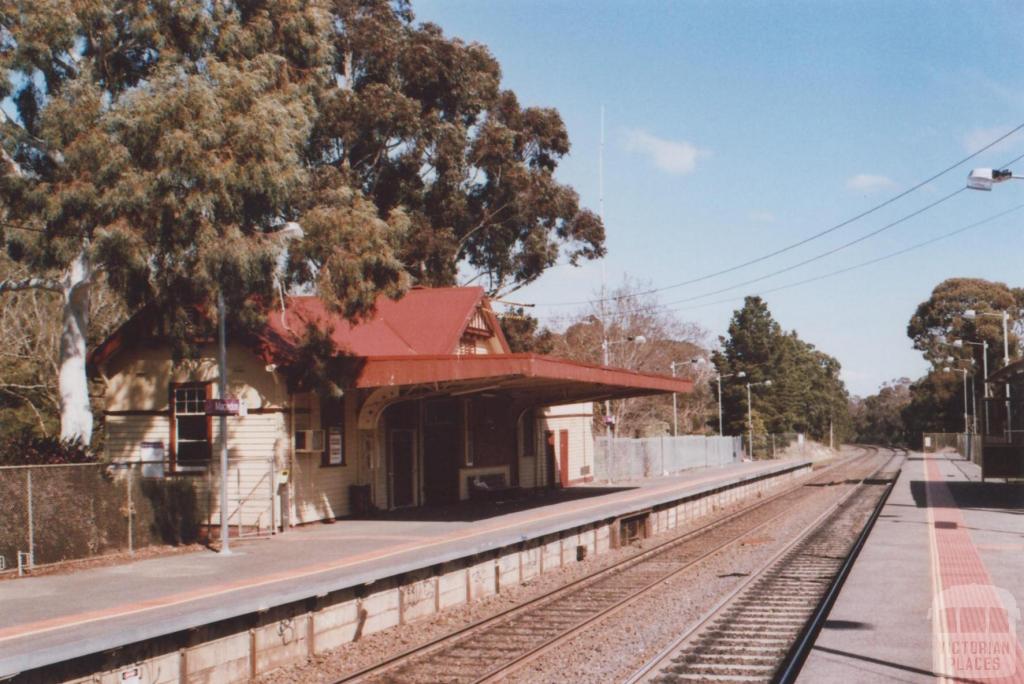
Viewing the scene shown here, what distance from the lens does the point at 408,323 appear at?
27938 mm

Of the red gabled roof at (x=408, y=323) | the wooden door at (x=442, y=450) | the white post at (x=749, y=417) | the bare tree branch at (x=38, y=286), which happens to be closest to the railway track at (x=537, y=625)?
the wooden door at (x=442, y=450)

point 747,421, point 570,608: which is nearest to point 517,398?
point 570,608

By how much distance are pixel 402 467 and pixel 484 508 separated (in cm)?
235

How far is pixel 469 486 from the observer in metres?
28.4

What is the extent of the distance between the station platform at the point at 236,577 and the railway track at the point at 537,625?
1269 mm

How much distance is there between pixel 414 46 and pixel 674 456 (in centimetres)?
2352

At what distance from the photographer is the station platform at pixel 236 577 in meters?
10.3

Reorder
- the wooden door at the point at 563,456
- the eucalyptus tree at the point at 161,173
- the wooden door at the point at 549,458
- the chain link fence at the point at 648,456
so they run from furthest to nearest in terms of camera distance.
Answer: the chain link fence at the point at 648,456
the wooden door at the point at 563,456
the wooden door at the point at 549,458
the eucalyptus tree at the point at 161,173

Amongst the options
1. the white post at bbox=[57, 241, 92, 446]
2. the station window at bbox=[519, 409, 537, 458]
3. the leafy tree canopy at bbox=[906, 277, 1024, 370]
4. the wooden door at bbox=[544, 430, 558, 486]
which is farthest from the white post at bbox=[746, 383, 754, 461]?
the white post at bbox=[57, 241, 92, 446]

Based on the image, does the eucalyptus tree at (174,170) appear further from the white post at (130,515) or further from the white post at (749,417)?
the white post at (749,417)

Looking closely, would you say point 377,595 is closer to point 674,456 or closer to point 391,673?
point 391,673

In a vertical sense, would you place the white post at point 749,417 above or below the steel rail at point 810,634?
above

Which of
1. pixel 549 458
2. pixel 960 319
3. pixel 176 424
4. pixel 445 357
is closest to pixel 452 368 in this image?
pixel 445 357

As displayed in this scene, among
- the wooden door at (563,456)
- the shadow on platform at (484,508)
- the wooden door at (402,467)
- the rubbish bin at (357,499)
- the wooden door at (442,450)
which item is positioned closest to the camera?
the shadow on platform at (484,508)
